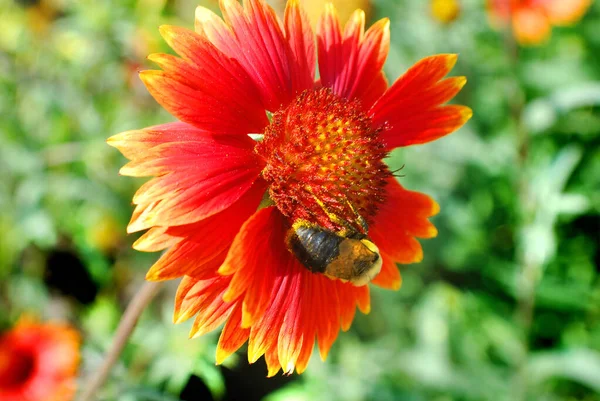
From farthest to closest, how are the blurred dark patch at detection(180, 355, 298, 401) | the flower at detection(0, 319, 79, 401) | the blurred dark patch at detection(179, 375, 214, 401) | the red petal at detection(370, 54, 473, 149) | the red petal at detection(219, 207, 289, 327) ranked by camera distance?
the blurred dark patch at detection(180, 355, 298, 401)
the flower at detection(0, 319, 79, 401)
the blurred dark patch at detection(179, 375, 214, 401)
the red petal at detection(370, 54, 473, 149)
the red petal at detection(219, 207, 289, 327)

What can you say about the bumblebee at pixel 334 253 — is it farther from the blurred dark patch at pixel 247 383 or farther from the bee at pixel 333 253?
the blurred dark patch at pixel 247 383

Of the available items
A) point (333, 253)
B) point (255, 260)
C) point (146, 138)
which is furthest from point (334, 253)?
point (146, 138)

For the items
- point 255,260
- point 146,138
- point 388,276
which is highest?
point 146,138

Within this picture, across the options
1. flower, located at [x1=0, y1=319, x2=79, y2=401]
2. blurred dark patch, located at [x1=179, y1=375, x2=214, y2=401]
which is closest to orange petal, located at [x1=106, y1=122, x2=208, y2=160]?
blurred dark patch, located at [x1=179, y1=375, x2=214, y2=401]

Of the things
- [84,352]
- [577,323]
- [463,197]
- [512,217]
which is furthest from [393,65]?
[84,352]

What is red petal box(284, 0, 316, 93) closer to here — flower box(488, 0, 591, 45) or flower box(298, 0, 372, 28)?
flower box(298, 0, 372, 28)

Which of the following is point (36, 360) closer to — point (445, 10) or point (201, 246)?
point (201, 246)

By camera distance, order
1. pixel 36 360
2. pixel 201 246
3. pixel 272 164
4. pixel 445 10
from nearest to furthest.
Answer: pixel 201 246
pixel 272 164
pixel 36 360
pixel 445 10
